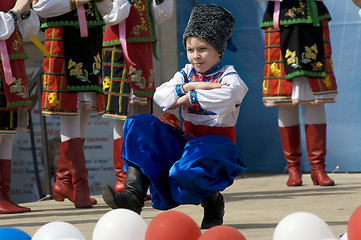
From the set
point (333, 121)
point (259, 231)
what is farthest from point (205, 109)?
point (333, 121)

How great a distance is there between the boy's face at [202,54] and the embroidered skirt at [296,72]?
187cm

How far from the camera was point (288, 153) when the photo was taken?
5.30 metres

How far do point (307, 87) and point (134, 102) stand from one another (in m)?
1.30

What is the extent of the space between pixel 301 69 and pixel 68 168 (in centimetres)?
182

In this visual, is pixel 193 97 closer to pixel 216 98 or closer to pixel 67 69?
pixel 216 98

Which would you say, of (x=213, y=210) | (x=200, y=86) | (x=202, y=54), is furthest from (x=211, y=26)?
(x=213, y=210)

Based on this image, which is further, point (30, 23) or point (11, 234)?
point (30, 23)

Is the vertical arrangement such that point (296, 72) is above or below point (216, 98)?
below

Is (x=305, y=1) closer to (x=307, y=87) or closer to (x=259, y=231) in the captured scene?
(x=307, y=87)

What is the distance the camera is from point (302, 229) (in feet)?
7.06

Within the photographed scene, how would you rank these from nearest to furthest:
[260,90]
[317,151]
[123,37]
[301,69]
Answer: [123,37] < [301,69] < [317,151] < [260,90]

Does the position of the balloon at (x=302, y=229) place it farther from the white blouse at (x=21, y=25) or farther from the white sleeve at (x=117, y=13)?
the white sleeve at (x=117, y=13)

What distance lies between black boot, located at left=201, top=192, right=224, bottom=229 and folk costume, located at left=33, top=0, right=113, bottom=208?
1259mm

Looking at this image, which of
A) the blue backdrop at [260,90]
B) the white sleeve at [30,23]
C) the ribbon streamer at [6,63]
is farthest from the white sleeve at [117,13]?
the blue backdrop at [260,90]
